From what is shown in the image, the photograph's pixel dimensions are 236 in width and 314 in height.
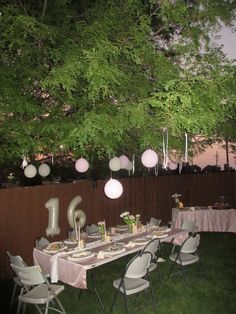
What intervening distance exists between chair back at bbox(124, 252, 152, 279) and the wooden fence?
A: 11.1 ft

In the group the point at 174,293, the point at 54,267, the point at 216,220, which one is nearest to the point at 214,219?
the point at 216,220

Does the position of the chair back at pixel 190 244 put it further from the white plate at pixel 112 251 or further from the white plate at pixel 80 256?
the white plate at pixel 80 256

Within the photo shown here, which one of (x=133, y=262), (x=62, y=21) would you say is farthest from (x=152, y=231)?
(x=62, y=21)

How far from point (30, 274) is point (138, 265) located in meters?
1.60

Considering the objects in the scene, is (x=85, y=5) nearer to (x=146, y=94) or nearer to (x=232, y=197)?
(x=146, y=94)

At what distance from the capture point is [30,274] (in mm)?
5031

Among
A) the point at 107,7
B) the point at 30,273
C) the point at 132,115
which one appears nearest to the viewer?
the point at 30,273

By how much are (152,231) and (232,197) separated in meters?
9.00

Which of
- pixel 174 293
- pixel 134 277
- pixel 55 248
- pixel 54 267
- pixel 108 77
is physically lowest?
pixel 174 293

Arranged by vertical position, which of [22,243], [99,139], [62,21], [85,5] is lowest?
[22,243]

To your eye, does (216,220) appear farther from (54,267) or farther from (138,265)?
(54,267)

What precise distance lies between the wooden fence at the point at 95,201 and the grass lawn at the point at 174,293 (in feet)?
3.50

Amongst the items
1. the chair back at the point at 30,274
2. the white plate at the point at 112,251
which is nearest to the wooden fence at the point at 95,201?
the chair back at the point at 30,274

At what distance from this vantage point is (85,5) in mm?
8531
